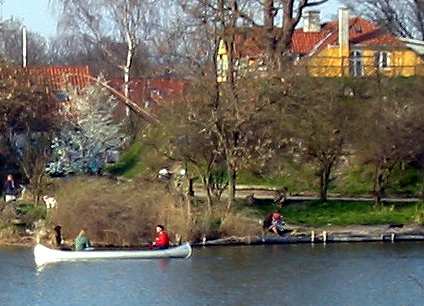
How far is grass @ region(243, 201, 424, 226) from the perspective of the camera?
4856 centimetres

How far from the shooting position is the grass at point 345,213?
48562 mm

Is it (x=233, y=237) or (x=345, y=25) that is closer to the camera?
(x=233, y=237)

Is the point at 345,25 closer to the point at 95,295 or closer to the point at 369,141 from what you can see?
the point at 369,141

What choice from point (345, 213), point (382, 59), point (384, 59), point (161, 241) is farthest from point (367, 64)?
point (161, 241)

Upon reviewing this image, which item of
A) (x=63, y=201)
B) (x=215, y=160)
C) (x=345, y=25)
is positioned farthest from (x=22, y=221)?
(x=345, y=25)

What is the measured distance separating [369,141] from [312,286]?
1731cm

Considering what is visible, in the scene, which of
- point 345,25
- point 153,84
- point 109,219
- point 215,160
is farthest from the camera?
point 153,84

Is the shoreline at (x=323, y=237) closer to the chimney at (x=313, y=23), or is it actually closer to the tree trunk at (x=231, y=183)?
the tree trunk at (x=231, y=183)

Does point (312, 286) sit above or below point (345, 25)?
below

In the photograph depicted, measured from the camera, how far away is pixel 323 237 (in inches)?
1796

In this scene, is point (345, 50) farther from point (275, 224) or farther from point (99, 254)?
point (99, 254)

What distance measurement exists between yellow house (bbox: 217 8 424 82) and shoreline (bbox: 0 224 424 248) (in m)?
8.97

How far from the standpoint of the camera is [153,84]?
7750cm

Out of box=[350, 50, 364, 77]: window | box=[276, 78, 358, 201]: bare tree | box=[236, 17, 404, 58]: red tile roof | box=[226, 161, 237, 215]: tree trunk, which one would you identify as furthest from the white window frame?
box=[226, 161, 237, 215]: tree trunk
